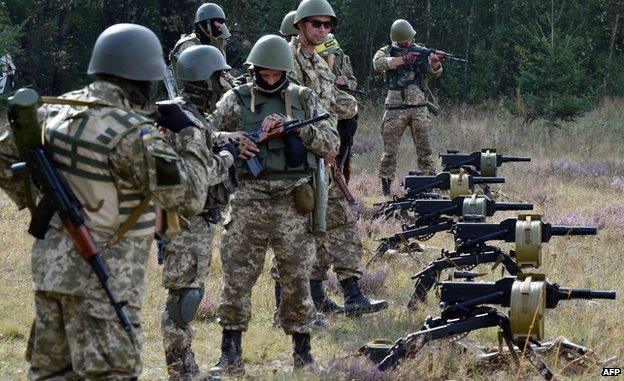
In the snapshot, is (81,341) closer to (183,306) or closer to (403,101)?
(183,306)

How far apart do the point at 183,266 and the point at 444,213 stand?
318 cm

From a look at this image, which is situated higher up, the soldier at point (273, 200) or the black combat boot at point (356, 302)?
the soldier at point (273, 200)

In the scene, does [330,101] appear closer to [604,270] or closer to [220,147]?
[220,147]

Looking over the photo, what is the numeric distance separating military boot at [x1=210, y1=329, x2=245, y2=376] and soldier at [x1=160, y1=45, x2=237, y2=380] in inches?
19.4

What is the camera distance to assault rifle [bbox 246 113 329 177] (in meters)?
6.69

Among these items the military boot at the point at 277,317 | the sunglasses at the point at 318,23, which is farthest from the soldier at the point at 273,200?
the sunglasses at the point at 318,23

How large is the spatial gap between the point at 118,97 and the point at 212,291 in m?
4.60

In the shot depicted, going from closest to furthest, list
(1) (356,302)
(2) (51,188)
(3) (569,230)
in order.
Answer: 1. (2) (51,188)
2. (3) (569,230)
3. (1) (356,302)

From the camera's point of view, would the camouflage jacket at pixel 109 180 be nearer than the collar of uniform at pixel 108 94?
Yes

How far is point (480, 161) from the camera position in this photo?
458 inches

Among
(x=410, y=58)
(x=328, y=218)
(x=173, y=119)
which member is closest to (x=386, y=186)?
(x=410, y=58)

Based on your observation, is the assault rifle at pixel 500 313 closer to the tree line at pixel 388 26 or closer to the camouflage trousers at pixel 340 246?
the camouflage trousers at pixel 340 246

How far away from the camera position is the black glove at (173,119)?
5.06 meters

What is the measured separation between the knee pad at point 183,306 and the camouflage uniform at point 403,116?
8569 millimetres
